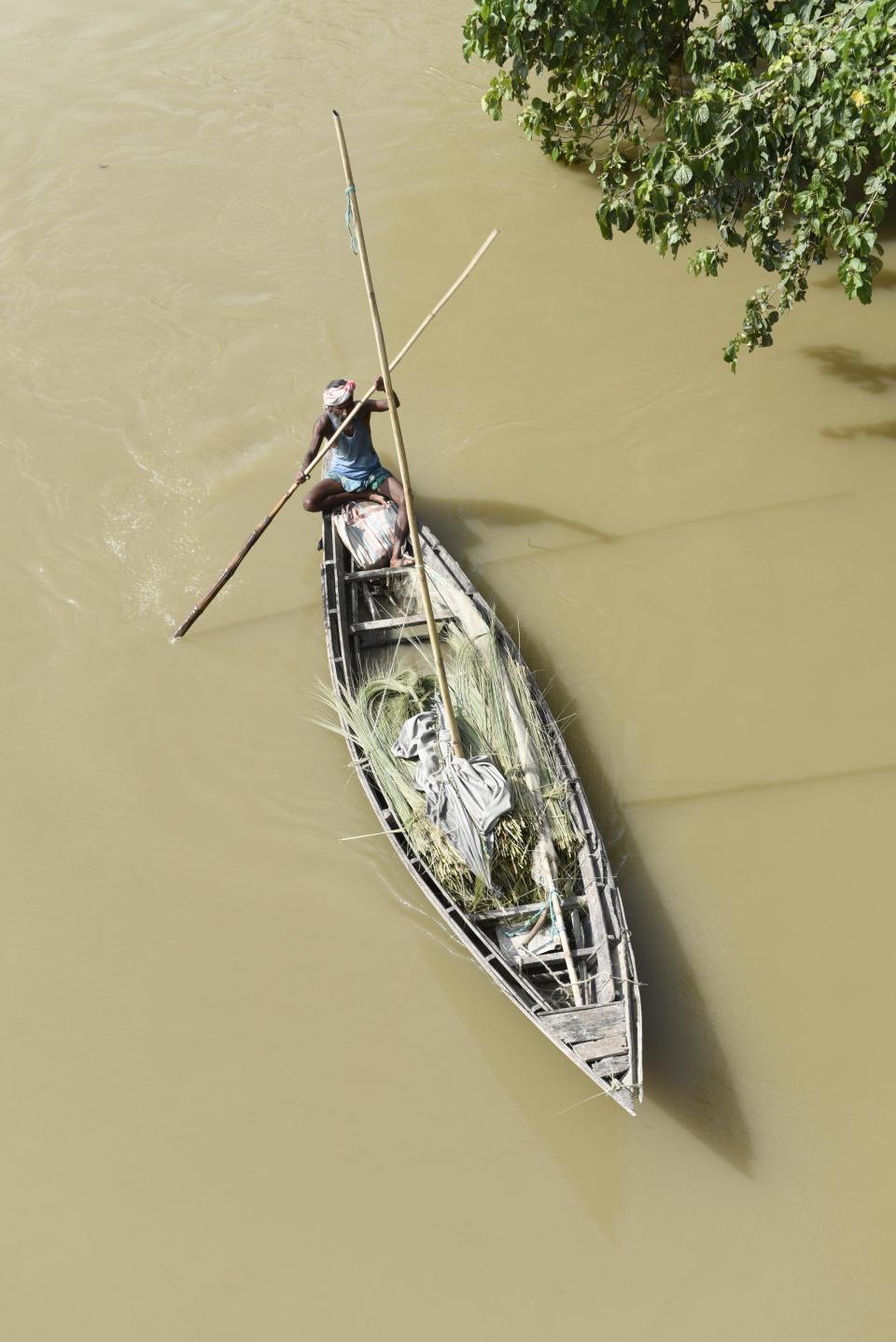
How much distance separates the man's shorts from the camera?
630 cm

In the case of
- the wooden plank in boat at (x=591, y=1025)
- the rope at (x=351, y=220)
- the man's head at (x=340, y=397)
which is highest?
the rope at (x=351, y=220)

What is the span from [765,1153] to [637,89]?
5247 millimetres

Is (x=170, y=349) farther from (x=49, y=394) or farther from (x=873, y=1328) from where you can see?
(x=873, y=1328)

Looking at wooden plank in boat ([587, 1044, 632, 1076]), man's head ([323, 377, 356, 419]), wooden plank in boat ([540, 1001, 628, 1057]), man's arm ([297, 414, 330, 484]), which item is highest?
man's head ([323, 377, 356, 419])

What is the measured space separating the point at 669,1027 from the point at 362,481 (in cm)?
326

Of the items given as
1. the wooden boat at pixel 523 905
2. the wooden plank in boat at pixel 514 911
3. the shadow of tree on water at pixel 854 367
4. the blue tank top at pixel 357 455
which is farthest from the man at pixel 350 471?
the shadow of tree on water at pixel 854 367

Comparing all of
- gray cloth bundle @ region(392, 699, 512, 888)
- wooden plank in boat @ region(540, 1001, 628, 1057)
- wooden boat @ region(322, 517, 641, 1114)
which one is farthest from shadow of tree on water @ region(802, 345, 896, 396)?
wooden plank in boat @ region(540, 1001, 628, 1057)

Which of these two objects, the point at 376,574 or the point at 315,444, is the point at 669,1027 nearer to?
the point at 376,574

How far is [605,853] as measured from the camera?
5.05m

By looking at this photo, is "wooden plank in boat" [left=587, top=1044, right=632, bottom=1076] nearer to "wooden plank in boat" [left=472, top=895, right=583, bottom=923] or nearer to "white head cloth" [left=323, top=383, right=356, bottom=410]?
"wooden plank in boat" [left=472, top=895, right=583, bottom=923]

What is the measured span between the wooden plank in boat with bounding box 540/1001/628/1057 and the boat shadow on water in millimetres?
455

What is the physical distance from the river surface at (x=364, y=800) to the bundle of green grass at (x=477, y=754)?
0.38m

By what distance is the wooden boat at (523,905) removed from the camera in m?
4.37

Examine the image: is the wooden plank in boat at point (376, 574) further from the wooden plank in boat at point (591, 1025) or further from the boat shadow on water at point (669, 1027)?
the wooden plank in boat at point (591, 1025)
